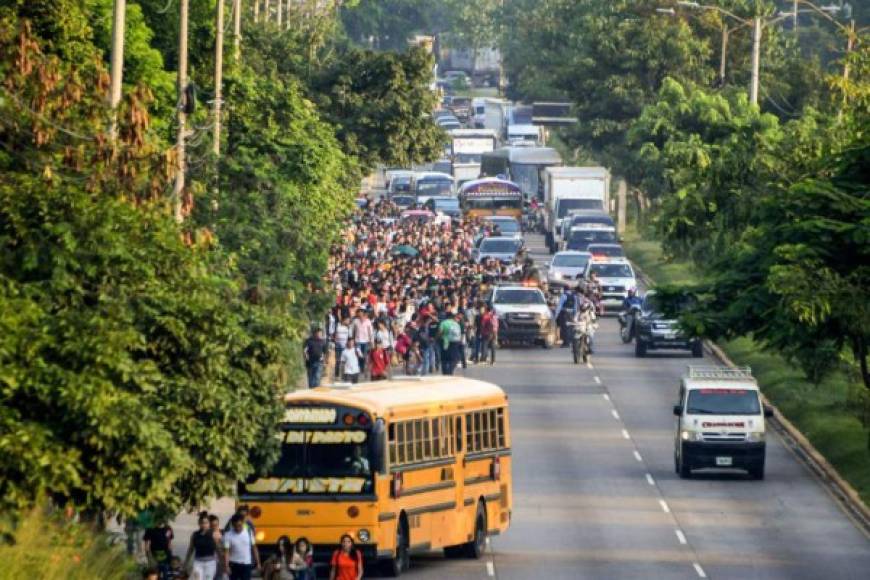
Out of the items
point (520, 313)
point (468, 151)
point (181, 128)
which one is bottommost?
point (520, 313)

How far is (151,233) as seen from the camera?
84.8ft

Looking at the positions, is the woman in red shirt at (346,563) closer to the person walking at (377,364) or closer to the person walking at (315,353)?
the person walking at (315,353)

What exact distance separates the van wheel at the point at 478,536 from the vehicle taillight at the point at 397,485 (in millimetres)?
3449

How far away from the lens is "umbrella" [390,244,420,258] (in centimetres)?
8062

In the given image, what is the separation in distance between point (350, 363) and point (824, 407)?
11240 mm

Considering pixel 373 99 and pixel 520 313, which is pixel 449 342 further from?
pixel 373 99

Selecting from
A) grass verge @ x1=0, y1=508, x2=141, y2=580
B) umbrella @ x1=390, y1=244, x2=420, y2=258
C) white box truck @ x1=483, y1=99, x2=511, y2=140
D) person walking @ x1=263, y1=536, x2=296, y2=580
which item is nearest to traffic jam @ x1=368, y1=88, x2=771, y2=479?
umbrella @ x1=390, y1=244, x2=420, y2=258

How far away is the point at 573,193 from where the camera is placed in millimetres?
101062

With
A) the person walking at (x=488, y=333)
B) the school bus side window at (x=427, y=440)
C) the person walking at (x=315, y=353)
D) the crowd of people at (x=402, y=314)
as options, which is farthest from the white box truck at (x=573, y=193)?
the school bus side window at (x=427, y=440)

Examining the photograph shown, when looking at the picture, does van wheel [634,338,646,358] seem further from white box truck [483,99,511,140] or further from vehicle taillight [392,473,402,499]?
white box truck [483,99,511,140]

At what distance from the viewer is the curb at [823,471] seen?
139ft

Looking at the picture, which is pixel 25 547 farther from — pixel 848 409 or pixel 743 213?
pixel 848 409

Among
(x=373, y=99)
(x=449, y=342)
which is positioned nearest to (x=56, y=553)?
(x=449, y=342)

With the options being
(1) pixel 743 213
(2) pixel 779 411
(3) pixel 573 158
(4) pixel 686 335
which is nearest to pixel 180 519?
(4) pixel 686 335
